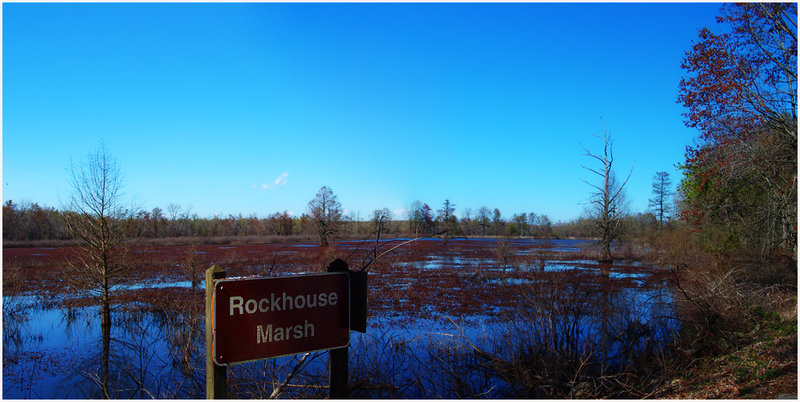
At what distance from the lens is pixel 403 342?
32.1 ft

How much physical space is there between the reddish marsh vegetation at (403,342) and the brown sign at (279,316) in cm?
47

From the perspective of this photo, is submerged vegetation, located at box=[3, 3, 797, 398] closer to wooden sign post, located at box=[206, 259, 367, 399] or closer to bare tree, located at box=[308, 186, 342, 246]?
wooden sign post, located at box=[206, 259, 367, 399]

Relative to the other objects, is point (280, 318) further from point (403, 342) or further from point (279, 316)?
point (403, 342)

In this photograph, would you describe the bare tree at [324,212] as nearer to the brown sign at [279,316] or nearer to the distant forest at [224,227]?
the distant forest at [224,227]

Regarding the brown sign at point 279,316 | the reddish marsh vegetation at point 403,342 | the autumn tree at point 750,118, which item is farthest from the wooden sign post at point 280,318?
the autumn tree at point 750,118

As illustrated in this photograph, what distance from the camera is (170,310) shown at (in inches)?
555

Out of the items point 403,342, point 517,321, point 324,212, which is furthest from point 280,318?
point 324,212

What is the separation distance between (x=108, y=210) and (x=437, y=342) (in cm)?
1129

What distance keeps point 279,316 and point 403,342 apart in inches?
276

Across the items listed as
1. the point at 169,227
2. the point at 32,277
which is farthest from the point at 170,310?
the point at 169,227

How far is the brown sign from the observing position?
2.97 meters

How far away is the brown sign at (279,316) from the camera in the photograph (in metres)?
2.97

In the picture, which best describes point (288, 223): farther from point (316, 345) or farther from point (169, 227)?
point (316, 345)

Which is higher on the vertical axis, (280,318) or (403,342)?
(280,318)
